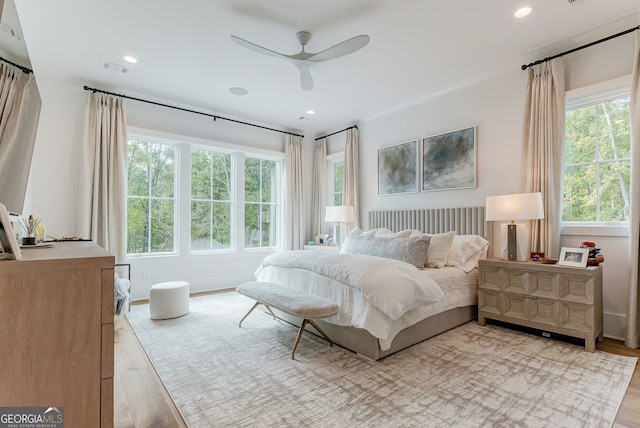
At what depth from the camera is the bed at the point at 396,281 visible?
2.41 meters

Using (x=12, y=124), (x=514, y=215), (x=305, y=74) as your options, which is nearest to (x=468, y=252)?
(x=514, y=215)

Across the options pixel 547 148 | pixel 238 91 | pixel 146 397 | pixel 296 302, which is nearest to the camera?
pixel 146 397

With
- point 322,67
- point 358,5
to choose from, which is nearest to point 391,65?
point 322,67

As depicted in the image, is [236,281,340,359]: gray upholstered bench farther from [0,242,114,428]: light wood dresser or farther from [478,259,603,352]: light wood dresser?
[478,259,603,352]: light wood dresser

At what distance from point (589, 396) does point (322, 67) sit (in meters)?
3.69

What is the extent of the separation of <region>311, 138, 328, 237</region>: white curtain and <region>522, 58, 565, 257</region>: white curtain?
348cm

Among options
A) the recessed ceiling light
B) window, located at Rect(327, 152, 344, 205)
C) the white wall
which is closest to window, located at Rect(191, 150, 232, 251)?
the recessed ceiling light

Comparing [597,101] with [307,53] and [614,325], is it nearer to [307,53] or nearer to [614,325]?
[614,325]

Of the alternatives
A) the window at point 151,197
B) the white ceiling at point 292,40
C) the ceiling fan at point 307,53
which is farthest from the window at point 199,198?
the ceiling fan at point 307,53

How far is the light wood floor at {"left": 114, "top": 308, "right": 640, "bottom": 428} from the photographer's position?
1704 millimetres

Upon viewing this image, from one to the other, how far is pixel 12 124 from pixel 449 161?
13.8 ft

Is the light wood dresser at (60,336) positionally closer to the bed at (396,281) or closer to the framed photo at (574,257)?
the bed at (396,281)

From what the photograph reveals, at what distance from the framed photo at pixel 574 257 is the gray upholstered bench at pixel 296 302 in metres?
2.13

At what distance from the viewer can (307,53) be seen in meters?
2.95
